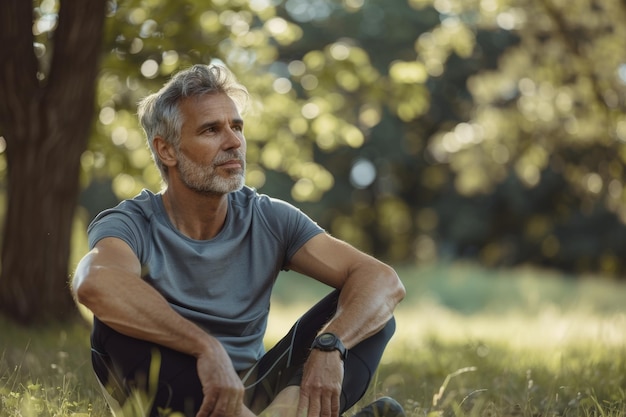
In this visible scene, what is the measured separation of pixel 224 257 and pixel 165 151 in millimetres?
592

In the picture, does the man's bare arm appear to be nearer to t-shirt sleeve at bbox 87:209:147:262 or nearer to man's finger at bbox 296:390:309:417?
man's finger at bbox 296:390:309:417

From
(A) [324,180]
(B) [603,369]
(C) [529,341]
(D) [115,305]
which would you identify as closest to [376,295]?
(D) [115,305]

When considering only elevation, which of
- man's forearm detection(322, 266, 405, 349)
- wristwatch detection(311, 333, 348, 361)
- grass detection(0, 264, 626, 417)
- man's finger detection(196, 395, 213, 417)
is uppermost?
man's forearm detection(322, 266, 405, 349)

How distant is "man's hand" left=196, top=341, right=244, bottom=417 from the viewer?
117 inches

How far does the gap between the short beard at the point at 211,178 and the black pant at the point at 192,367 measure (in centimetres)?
63

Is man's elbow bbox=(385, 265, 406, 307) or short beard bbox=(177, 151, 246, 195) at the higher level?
short beard bbox=(177, 151, 246, 195)

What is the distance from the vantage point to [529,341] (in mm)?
8508

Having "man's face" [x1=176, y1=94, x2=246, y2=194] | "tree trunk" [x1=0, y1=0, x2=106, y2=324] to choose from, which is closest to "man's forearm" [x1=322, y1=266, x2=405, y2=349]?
"man's face" [x1=176, y1=94, x2=246, y2=194]

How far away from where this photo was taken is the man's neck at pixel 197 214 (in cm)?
375

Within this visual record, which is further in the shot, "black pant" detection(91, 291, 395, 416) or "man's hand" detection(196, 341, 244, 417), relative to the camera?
"black pant" detection(91, 291, 395, 416)

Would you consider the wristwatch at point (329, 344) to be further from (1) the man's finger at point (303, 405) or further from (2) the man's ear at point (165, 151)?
(2) the man's ear at point (165, 151)

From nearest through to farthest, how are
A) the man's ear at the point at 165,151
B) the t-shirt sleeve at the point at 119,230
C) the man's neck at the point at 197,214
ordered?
the t-shirt sleeve at the point at 119,230 < the man's neck at the point at 197,214 < the man's ear at the point at 165,151

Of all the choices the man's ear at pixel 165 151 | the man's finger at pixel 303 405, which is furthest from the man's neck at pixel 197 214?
the man's finger at pixel 303 405

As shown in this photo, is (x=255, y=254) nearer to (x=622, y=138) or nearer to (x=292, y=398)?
(x=292, y=398)
